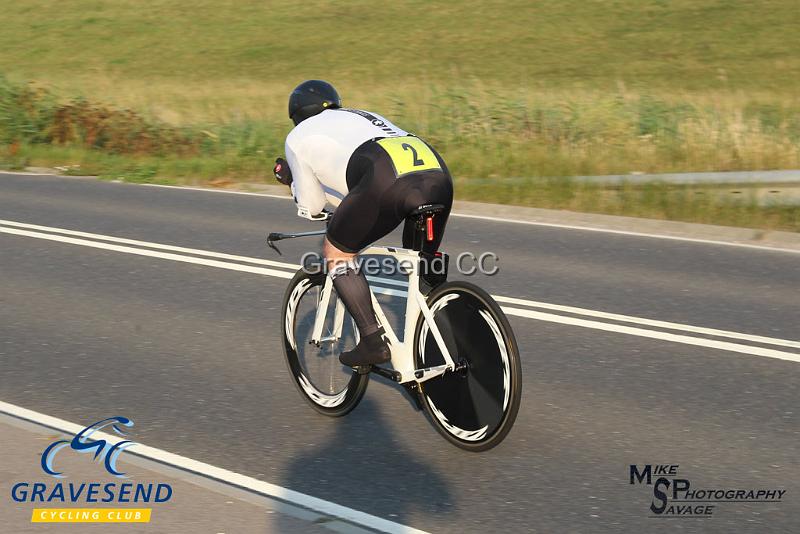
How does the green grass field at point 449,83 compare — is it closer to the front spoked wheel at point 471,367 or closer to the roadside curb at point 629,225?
the roadside curb at point 629,225

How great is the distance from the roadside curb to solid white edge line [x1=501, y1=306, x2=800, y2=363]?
3572 mm

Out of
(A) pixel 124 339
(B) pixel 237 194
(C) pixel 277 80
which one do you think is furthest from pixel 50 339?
(C) pixel 277 80

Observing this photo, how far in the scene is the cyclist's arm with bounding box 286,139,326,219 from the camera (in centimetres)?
573

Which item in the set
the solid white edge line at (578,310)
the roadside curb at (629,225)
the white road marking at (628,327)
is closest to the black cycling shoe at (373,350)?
the white road marking at (628,327)

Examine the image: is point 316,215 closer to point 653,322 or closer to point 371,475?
point 371,475

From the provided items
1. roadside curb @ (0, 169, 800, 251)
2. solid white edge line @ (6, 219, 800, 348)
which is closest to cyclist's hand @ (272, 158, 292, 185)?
solid white edge line @ (6, 219, 800, 348)

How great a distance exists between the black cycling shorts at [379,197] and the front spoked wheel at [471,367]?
37 cm

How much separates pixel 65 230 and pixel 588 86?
23014mm

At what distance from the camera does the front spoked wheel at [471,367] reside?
5375mm

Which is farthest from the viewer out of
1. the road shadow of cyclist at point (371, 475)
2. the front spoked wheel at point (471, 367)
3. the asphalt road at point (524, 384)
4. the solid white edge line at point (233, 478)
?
the front spoked wheel at point (471, 367)

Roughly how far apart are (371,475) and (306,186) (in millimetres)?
1548

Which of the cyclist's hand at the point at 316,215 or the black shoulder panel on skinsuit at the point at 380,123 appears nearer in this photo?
the black shoulder panel on skinsuit at the point at 380,123

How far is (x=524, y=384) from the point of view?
6770mm

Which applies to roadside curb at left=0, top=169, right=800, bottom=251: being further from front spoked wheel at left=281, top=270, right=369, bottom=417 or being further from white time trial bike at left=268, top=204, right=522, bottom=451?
white time trial bike at left=268, top=204, right=522, bottom=451
